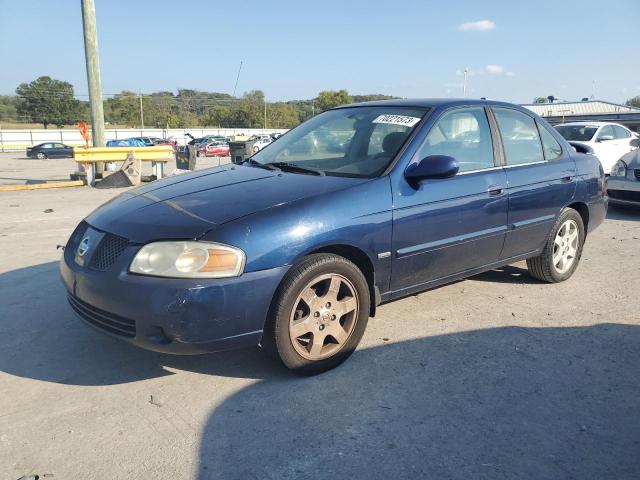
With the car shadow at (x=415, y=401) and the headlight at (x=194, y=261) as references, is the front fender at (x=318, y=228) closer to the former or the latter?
the headlight at (x=194, y=261)

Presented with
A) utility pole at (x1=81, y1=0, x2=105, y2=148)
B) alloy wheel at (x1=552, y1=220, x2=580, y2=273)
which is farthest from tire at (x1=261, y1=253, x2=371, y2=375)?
utility pole at (x1=81, y1=0, x2=105, y2=148)

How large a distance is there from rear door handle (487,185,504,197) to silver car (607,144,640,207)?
5538 millimetres

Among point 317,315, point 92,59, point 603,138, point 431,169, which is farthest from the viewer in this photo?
point 603,138

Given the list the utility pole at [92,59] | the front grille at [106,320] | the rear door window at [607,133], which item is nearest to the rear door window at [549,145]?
the front grille at [106,320]

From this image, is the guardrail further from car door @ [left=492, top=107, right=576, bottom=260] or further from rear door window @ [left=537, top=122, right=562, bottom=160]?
car door @ [left=492, top=107, right=576, bottom=260]

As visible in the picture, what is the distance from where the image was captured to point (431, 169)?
11.3 feet

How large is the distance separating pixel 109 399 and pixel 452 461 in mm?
1854

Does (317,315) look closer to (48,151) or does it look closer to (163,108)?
(48,151)

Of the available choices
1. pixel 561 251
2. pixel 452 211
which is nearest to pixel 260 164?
pixel 452 211

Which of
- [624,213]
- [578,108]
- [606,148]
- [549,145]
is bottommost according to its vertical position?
[624,213]

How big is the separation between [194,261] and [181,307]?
25 cm

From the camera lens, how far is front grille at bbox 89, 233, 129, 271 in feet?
9.53

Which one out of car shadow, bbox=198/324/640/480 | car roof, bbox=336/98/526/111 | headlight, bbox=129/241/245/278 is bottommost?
car shadow, bbox=198/324/640/480

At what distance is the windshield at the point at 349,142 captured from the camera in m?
3.66
